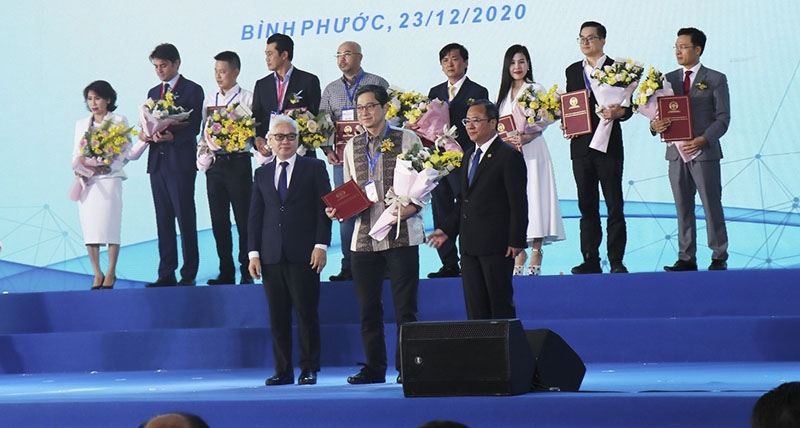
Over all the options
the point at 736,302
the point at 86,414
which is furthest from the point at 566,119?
the point at 86,414

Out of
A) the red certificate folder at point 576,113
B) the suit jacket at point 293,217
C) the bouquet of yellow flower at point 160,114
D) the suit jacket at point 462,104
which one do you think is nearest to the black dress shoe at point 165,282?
the bouquet of yellow flower at point 160,114

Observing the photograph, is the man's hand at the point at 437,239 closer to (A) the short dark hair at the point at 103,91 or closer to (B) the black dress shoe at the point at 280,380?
(B) the black dress shoe at the point at 280,380

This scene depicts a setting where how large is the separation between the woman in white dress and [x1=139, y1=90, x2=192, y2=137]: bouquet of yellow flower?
195 centimetres

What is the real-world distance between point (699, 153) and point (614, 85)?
1.93 feet

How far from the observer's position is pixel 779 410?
7.50 feet

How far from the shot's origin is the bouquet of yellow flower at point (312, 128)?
22.6 ft

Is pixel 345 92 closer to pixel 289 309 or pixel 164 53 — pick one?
pixel 164 53

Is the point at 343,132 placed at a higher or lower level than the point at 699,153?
higher

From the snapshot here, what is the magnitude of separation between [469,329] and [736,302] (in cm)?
222

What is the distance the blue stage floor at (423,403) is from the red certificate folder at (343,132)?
164 centimetres

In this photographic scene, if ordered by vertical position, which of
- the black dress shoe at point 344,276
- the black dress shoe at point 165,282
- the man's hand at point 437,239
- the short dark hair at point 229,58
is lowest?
the black dress shoe at point 344,276

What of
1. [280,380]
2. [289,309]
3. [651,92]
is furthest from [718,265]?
[280,380]

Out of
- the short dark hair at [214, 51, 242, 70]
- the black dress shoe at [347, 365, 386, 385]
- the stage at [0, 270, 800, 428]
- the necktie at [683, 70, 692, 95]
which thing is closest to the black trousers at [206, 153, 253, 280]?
the stage at [0, 270, 800, 428]

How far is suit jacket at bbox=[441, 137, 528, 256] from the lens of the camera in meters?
5.22
